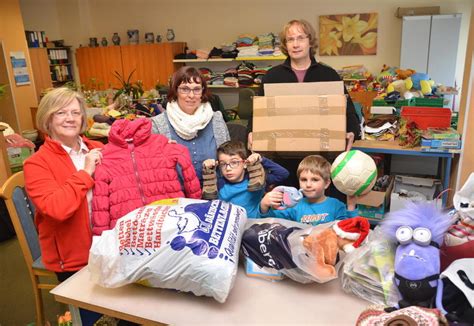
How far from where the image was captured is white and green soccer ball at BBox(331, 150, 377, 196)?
143 centimetres

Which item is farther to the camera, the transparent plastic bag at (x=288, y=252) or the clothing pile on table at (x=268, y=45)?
the clothing pile on table at (x=268, y=45)

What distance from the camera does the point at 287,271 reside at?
1.15m

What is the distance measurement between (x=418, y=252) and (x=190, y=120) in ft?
4.04

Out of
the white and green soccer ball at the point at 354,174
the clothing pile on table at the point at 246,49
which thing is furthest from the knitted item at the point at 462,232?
the clothing pile on table at the point at 246,49

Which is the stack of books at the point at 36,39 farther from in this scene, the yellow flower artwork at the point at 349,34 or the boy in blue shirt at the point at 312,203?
the boy in blue shirt at the point at 312,203

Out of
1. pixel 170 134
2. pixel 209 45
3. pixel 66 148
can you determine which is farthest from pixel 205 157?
pixel 209 45

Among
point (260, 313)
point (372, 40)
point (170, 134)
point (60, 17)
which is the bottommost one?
point (260, 313)

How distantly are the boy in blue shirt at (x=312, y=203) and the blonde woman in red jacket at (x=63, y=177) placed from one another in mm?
745

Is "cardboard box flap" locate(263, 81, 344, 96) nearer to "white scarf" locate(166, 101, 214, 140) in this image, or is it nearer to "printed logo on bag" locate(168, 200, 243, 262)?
"white scarf" locate(166, 101, 214, 140)

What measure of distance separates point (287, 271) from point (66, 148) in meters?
1.09

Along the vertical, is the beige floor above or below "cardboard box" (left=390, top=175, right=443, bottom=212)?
below

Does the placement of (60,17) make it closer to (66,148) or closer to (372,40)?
(372,40)

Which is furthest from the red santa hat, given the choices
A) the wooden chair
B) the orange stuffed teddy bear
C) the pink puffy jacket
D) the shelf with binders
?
the shelf with binders

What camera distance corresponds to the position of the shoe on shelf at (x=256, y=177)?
1633mm
